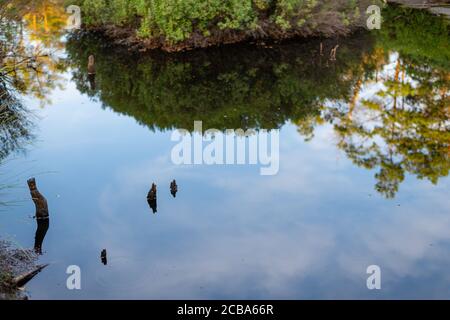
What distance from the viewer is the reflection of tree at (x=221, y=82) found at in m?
21.4

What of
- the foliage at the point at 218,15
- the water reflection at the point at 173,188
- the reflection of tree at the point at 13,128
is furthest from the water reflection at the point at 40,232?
the foliage at the point at 218,15

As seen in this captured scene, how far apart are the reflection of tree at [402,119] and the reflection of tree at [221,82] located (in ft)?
5.01

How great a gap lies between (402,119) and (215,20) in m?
11.3

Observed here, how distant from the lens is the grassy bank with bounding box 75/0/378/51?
89.2 ft

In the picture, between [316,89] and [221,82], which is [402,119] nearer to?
[316,89]

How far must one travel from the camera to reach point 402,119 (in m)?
20.5

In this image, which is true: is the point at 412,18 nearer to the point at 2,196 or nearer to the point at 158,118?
the point at 158,118

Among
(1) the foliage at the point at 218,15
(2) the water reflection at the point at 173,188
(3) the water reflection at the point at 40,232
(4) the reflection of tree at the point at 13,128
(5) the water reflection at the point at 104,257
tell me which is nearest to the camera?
(5) the water reflection at the point at 104,257

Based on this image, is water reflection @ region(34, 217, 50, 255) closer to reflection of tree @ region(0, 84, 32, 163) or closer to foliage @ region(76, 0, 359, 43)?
reflection of tree @ region(0, 84, 32, 163)

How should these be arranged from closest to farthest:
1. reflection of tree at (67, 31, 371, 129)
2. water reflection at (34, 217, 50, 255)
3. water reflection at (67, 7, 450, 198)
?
water reflection at (34, 217, 50, 255) < water reflection at (67, 7, 450, 198) < reflection of tree at (67, 31, 371, 129)

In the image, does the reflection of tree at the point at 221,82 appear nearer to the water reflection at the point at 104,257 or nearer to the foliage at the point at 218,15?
the foliage at the point at 218,15

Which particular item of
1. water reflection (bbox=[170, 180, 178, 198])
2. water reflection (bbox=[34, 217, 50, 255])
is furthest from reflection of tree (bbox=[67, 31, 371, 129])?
water reflection (bbox=[34, 217, 50, 255])

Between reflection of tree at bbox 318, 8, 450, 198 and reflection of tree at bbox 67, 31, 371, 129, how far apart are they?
60.2 inches

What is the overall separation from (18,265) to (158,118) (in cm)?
1008
